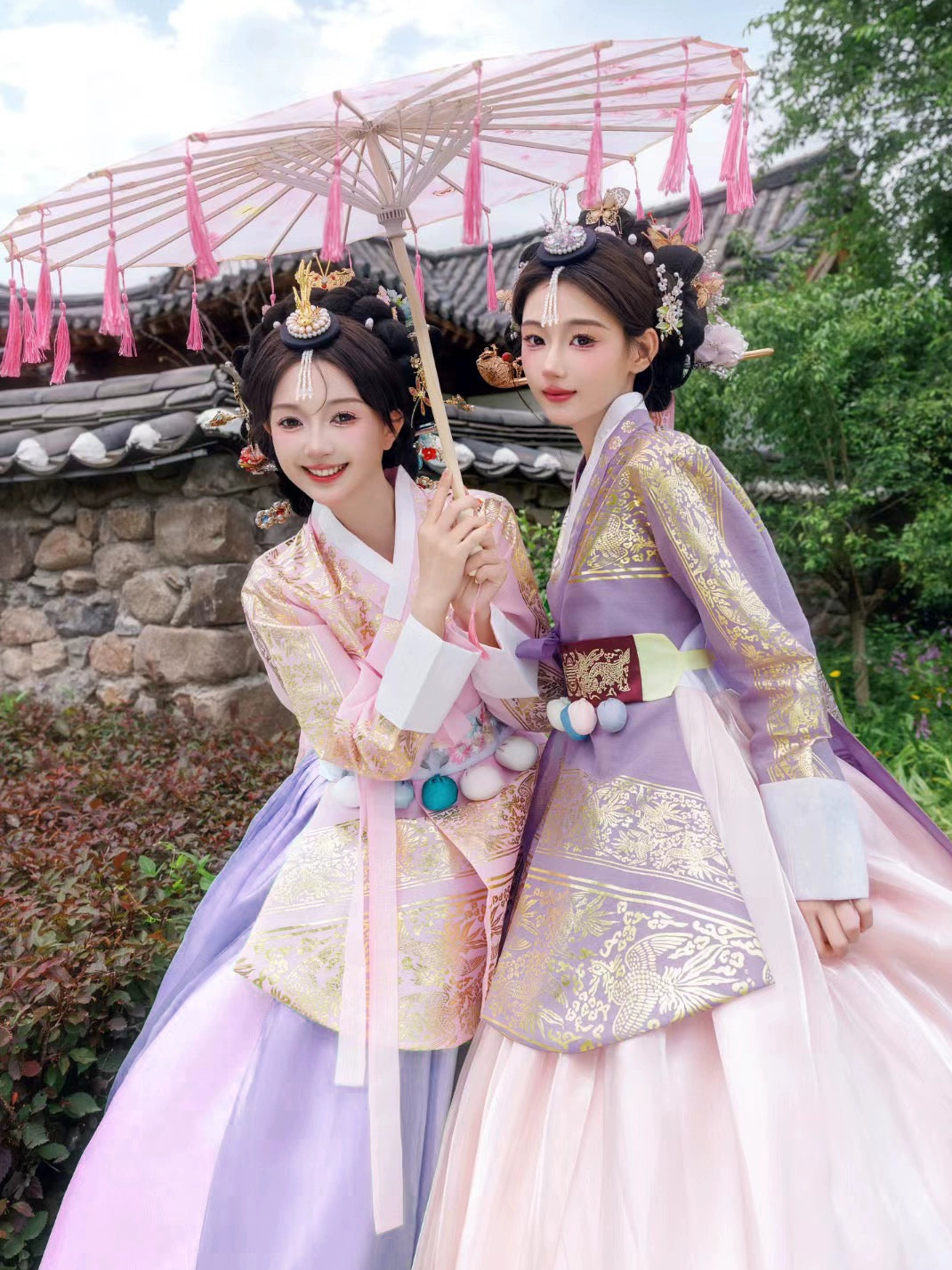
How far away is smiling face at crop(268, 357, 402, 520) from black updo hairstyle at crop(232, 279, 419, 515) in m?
0.02

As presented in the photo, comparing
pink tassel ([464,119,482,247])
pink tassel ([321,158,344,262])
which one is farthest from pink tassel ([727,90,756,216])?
pink tassel ([321,158,344,262])

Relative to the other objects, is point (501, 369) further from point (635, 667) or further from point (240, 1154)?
point (240, 1154)

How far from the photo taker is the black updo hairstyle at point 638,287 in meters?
2.00

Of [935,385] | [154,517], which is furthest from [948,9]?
A: [154,517]

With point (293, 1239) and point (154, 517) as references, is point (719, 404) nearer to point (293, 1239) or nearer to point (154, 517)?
point (154, 517)

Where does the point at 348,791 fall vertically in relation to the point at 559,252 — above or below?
below

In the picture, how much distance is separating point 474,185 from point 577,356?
1.32 feet

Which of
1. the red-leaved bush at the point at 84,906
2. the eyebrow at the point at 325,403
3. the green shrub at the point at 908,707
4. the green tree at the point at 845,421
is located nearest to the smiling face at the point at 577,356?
the eyebrow at the point at 325,403

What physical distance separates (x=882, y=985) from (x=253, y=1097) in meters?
1.16

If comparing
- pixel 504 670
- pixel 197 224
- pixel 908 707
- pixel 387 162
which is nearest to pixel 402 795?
pixel 504 670

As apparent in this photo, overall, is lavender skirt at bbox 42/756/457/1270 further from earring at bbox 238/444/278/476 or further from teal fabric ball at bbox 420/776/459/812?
earring at bbox 238/444/278/476

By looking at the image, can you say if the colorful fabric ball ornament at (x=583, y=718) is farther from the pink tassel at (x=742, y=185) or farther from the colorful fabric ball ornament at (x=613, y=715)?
the pink tassel at (x=742, y=185)

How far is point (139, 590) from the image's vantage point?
559 cm

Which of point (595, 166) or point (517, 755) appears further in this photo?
point (517, 755)
